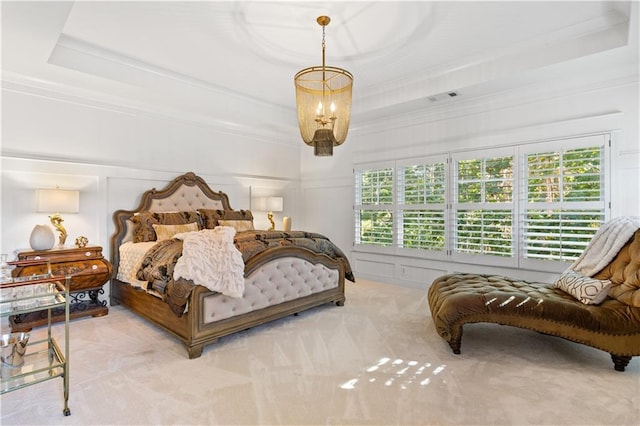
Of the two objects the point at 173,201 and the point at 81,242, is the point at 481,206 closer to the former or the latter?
the point at 173,201

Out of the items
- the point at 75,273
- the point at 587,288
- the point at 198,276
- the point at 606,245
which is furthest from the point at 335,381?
the point at 75,273

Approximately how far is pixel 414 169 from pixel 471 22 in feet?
7.29

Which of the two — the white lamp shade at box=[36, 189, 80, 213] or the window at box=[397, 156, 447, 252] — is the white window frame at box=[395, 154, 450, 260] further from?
the white lamp shade at box=[36, 189, 80, 213]

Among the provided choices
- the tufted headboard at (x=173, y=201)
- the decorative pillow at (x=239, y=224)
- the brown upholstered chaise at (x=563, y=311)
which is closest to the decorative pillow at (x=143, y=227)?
the tufted headboard at (x=173, y=201)

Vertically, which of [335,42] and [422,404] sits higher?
[335,42]

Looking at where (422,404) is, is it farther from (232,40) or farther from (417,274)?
(232,40)

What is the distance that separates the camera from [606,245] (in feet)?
9.27

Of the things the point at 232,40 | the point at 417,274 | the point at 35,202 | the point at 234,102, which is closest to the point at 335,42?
the point at 232,40

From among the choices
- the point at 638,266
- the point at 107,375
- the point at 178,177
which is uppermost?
the point at 178,177

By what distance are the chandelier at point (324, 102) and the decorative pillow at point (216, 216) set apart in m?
2.42

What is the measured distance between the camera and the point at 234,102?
4.81 metres

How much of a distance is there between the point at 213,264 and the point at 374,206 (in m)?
3.21

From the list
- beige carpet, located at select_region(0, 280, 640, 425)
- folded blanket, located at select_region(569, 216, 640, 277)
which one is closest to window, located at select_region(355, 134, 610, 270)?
folded blanket, located at select_region(569, 216, 640, 277)

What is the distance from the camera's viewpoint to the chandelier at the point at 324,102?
2.83 m
